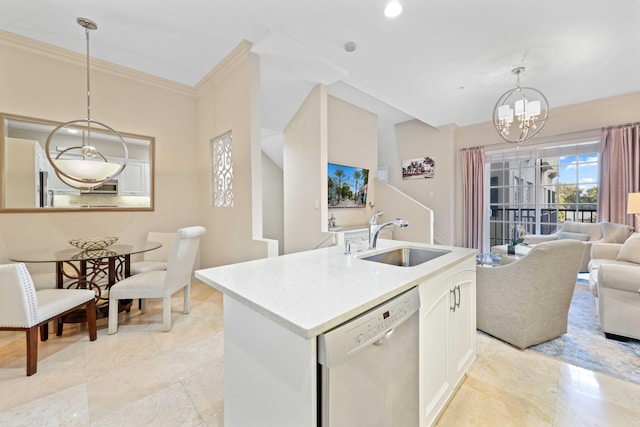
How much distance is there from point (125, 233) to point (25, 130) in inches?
58.7

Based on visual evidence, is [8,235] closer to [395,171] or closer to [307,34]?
[307,34]

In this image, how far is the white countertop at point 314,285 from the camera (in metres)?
0.75

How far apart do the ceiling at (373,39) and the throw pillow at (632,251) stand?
2080mm

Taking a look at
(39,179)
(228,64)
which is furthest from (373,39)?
(39,179)

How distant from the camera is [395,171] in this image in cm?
646

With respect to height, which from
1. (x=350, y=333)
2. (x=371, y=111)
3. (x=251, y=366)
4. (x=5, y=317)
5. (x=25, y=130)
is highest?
(x=371, y=111)

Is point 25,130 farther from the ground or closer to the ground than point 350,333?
farther from the ground

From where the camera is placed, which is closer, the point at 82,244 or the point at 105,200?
the point at 82,244

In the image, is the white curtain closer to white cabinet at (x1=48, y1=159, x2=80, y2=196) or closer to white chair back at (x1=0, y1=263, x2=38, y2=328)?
white chair back at (x1=0, y1=263, x2=38, y2=328)

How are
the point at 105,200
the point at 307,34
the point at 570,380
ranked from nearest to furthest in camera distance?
the point at 570,380, the point at 307,34, the point at 105,200

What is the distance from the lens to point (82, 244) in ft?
7.70

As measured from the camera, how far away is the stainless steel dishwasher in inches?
29.3

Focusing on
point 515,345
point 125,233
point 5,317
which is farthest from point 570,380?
point 125,233

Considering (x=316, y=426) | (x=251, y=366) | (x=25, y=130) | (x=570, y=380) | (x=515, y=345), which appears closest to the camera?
(x=316, y=426)
